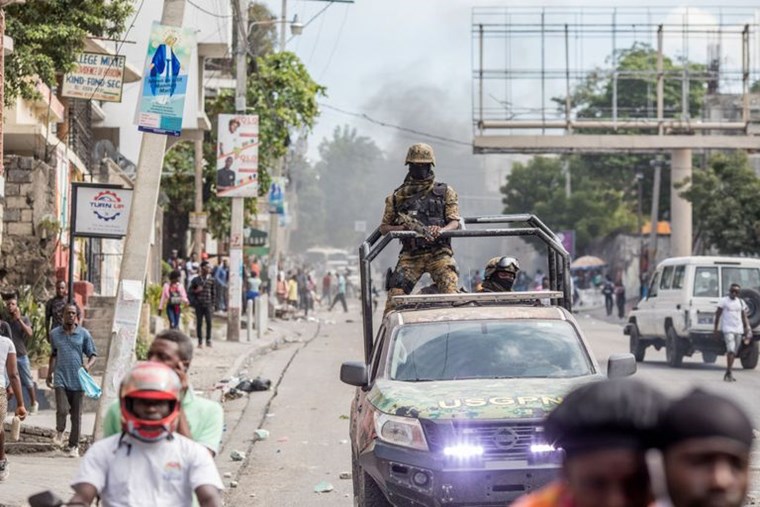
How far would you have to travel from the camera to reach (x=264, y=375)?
25812 mm

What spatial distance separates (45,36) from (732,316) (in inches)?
477

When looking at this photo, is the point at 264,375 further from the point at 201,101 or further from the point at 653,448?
the point at 653,448

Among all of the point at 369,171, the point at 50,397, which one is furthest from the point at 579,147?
the point at 369,171

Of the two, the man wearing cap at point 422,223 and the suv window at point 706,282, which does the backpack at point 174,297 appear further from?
the man wearing cap at point 422,223

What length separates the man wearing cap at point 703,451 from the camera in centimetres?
289

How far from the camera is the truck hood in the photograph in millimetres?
8992

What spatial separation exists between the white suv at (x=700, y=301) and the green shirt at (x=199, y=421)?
787 inches

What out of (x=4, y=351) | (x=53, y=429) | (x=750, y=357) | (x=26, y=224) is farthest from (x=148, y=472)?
(x=750, y=357)

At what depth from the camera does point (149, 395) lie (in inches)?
207

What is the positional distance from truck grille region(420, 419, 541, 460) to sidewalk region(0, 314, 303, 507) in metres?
3.66

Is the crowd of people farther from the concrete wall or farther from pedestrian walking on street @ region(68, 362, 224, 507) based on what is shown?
the concrete wall

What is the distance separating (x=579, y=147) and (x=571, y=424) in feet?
158

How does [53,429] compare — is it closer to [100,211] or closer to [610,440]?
[100,211]

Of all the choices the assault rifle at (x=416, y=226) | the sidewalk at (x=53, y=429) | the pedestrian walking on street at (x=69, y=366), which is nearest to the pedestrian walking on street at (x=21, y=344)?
the sidewalk at (x=53, y=429)
